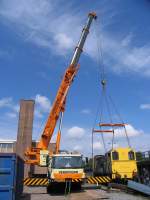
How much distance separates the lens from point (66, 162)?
19.6 m

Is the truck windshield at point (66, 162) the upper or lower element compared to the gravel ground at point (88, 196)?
upper

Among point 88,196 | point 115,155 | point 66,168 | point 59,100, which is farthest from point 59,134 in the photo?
point 88,196

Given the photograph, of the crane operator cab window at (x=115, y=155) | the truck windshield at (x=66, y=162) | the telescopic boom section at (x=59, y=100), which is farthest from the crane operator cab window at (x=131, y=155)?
the truck windshield at (x=66, y=162)

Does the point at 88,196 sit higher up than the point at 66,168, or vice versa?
the point at 66,168

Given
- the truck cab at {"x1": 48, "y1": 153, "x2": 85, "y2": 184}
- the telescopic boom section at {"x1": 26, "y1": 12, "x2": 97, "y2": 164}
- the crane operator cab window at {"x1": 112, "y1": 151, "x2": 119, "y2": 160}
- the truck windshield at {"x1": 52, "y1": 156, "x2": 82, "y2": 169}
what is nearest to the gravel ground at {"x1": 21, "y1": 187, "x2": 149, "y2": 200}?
the truck cab at {"x1": 48, "y1": 153, "x2": 85, "y2": 184}

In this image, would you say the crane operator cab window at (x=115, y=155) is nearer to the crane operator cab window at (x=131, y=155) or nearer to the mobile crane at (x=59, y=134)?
the crane operator cab window at (x=131, y=155)

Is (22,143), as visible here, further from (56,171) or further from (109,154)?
(56,171)

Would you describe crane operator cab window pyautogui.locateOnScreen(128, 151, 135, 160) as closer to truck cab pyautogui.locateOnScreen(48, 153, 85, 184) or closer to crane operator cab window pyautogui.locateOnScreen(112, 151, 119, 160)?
crane operator cab window pyautogui.locateOnScreen(112, 151, 119, 160)

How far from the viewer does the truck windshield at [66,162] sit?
63.9ft

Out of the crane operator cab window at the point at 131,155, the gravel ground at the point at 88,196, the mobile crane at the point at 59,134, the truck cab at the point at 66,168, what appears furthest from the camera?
the crane operator cab window at the point at 131,155

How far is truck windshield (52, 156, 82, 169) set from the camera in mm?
19484

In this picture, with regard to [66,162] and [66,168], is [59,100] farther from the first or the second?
[66,168]

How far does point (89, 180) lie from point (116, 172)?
3.77 metres

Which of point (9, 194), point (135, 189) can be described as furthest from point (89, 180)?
point (9, 194)
